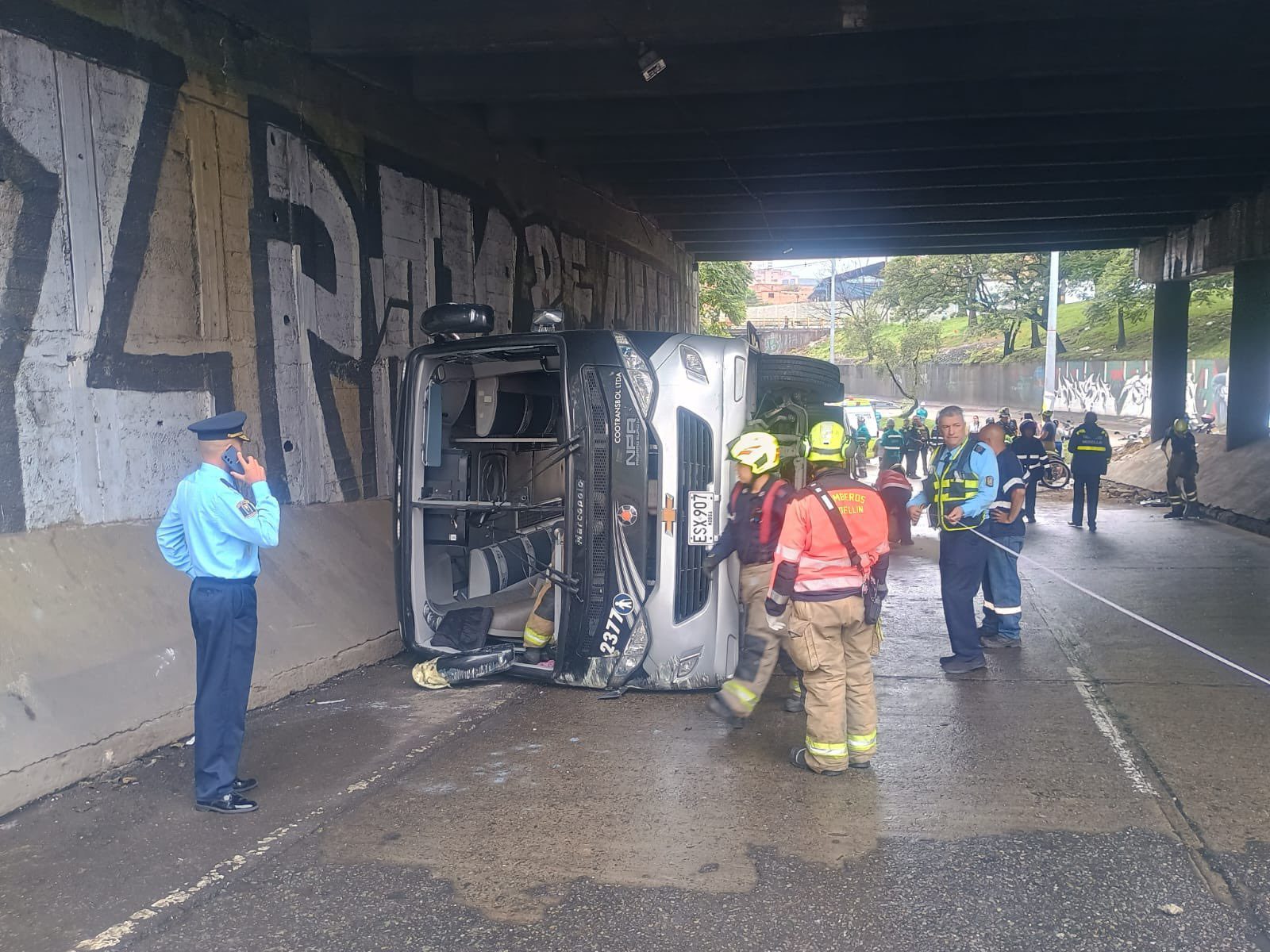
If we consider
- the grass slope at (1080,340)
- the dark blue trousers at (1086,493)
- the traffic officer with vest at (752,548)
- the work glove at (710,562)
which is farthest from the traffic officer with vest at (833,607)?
the grass slope at (1080,340)

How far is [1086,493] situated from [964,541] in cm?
977

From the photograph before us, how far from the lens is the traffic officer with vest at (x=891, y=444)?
21625 millimetres

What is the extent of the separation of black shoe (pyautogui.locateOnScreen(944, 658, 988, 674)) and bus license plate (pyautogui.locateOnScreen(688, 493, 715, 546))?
210cm

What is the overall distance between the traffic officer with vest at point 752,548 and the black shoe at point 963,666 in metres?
1.73

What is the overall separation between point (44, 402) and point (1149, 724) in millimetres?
6657

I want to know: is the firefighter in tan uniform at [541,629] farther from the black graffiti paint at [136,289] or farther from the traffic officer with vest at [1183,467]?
the traffic officer with vest at [1183,467]

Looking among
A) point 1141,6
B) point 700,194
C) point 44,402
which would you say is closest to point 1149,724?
point 1141,6

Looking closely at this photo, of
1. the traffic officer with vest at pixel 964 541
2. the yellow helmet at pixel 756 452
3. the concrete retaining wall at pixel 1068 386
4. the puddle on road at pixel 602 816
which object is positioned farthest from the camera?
the concrete retaining wall at pixel 1068 386

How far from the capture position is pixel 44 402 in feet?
19.0

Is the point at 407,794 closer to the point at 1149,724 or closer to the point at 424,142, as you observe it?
the point at 1149,724

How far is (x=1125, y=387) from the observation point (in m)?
39.8

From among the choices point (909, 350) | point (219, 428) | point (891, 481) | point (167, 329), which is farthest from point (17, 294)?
point (909, 350)

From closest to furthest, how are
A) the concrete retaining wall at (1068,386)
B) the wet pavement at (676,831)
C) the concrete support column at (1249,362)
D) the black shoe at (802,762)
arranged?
the wet pavement at (676,831) → the black shoe at (802,762) → the concrete support column at (1249,362) → the concrete retaining wall at (1068,386)

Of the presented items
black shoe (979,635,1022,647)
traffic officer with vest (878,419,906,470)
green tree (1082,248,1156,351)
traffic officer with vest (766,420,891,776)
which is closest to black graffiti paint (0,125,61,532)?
traffic officer with vest (766,420,891,776)
